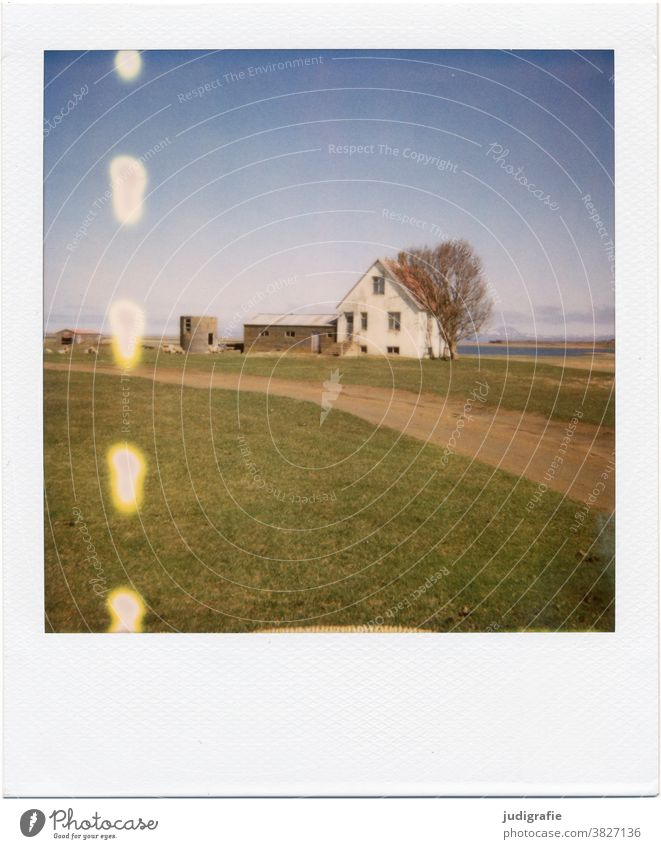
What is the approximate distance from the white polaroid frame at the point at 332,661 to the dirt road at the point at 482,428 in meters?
0.20

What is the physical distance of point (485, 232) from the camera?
3.43m

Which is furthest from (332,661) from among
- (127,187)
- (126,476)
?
(127,187)

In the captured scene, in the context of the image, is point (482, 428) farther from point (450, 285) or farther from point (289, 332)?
point (289, 332)

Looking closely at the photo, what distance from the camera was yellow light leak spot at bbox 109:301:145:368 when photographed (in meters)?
3.45

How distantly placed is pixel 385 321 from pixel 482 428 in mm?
1056

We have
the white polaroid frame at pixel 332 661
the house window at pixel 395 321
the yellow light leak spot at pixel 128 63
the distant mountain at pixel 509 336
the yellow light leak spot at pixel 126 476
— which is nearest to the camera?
the white polaroid frame at pixel 332 661

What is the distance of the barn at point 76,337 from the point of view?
3.31 meters

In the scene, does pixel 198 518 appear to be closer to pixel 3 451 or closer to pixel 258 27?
pixel 3 451

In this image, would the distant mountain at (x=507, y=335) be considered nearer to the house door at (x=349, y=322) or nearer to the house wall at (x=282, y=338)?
the house door at (x=349, y=322)

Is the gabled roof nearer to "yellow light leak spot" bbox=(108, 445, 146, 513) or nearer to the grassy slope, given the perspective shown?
the grassy slope

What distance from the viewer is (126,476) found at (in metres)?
3.41

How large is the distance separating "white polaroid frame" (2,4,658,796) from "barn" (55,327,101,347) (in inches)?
10.8

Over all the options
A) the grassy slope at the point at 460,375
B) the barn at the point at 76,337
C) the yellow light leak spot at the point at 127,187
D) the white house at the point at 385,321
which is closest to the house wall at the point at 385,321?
the white house at the point at 385,321

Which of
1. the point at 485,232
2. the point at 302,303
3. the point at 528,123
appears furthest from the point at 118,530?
the point at 528,123
